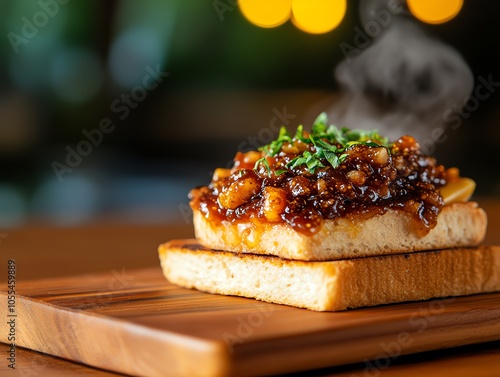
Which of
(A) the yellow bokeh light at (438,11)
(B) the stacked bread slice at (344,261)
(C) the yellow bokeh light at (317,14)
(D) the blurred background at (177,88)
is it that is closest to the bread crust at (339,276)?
(B) the stacked bread slice at (344,261)

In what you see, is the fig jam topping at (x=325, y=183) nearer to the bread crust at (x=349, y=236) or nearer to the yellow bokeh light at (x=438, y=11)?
the bread crust at (x=349, y=236)

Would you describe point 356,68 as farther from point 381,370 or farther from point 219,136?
point 219,136

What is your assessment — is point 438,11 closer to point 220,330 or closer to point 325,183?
point 325,183

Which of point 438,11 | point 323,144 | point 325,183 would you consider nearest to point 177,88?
point 438,11

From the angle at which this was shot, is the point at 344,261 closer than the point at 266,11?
Yes

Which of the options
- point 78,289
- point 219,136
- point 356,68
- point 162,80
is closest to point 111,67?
point 162,80

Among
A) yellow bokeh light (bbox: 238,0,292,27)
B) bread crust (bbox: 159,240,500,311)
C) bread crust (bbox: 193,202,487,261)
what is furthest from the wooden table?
yellow bokeh light (bbox: 238,0,292,27)

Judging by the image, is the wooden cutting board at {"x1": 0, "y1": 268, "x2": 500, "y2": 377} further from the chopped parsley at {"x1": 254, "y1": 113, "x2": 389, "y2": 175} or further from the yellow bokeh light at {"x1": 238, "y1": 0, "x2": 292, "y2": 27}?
the yellow bokeh light at {"x1": 238, "y1": 0, "x2": 292, "y2": 27}
